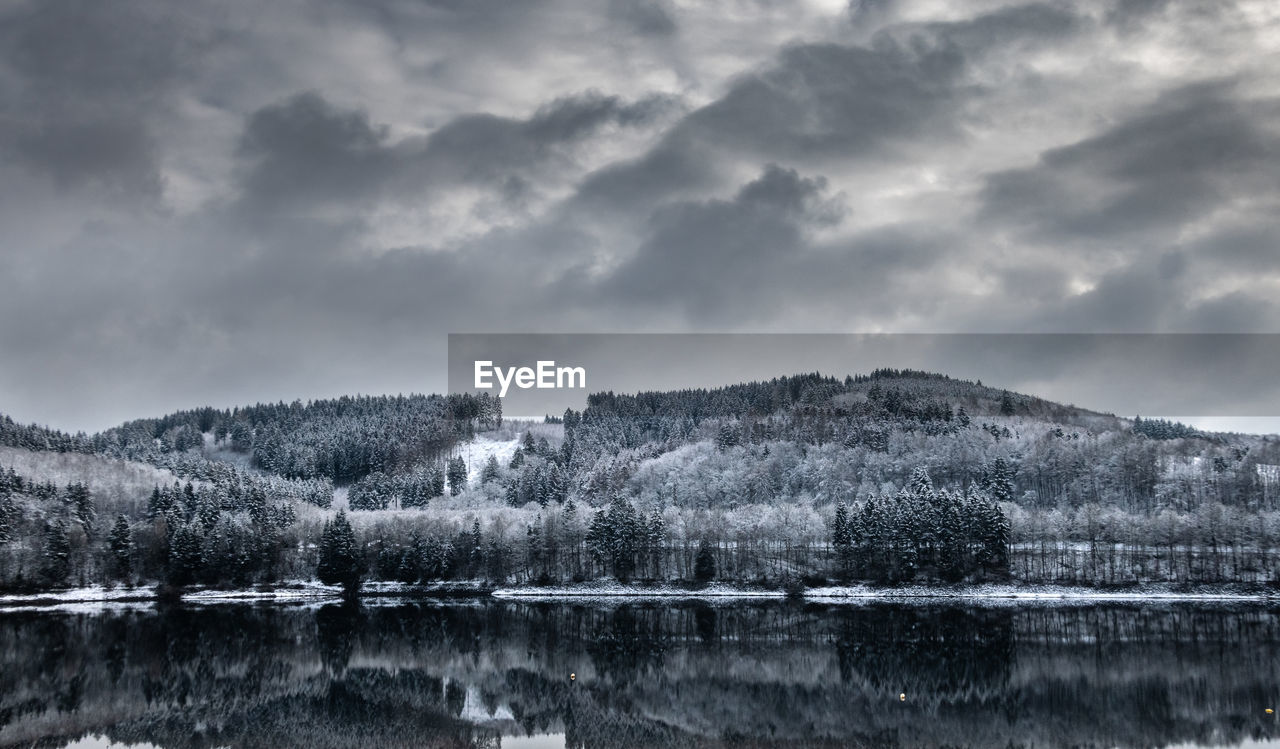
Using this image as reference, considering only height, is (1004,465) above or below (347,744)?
above

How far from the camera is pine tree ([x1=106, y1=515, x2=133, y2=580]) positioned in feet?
411

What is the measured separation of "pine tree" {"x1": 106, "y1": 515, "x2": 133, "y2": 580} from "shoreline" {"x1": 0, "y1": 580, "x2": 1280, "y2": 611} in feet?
9.21

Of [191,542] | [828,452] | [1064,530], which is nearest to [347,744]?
[191,542]

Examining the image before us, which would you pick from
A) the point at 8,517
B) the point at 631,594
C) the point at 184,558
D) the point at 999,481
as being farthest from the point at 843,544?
the point at 8,517

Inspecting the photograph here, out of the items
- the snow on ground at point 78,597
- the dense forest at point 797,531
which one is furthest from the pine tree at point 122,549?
the snow on ground at point 78,597

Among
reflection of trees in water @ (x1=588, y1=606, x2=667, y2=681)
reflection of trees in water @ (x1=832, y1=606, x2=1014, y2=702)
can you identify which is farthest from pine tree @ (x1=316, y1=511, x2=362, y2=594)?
reflection of trees in water @ (x1=832, y1=606, x2=1014, y2=702)

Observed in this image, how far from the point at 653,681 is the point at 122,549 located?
99722mm

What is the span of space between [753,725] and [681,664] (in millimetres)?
16537

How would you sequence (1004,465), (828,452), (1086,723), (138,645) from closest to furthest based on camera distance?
(1086,723) < (138,645) < (1004,465) < (828,452)

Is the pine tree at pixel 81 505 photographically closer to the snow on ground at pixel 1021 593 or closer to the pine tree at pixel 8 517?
the pine tree at pixel 8 517

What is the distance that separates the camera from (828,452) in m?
183

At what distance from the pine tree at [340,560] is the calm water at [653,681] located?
35.1m

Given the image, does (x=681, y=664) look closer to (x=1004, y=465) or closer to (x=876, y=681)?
(x=876, y=681)

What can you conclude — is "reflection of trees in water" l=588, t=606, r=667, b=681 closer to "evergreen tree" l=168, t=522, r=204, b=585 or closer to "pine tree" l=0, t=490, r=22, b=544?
"evergreen tree" l=168, t=522, r=204, b=585
